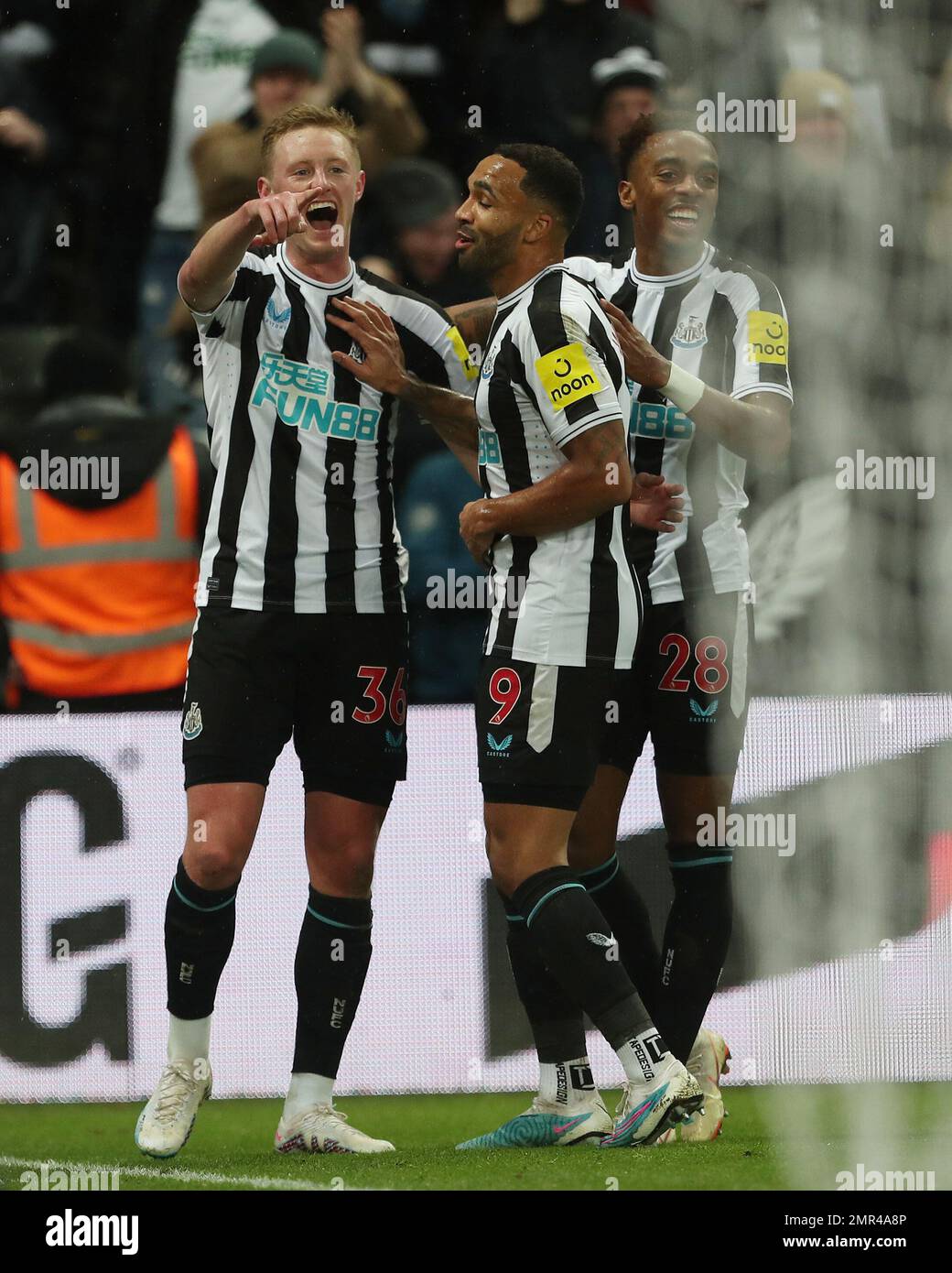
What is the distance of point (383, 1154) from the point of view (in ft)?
11.6

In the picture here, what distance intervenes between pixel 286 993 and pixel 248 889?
10.4 inches

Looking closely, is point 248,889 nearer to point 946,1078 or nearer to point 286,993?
point 286,993

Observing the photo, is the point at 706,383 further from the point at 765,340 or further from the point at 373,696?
the point at 373,696

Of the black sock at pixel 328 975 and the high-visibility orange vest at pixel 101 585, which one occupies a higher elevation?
the high-visibility orange vest at pixel 101 585

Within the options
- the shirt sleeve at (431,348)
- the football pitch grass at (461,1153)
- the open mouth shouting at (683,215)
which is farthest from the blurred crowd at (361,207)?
the football pitch grass at (461,1153)

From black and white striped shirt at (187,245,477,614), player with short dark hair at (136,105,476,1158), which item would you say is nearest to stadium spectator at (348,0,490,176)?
player with short dark hair at (136,105,476,1158)

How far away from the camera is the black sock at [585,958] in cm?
321

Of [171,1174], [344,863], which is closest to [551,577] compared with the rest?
[344,863]

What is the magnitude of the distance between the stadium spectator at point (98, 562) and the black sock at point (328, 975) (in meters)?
1.14

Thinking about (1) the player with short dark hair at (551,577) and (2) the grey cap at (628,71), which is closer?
(1) the player with short dark hair at (551,577)

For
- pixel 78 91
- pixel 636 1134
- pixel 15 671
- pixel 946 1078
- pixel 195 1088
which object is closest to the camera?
pixel 636 1134

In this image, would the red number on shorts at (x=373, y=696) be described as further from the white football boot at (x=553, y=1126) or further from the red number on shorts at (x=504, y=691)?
the white football boot at (x=553, y=1126)

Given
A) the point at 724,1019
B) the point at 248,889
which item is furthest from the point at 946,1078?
the point at 248,889

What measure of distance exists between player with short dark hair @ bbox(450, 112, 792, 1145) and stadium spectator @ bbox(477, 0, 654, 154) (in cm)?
135
